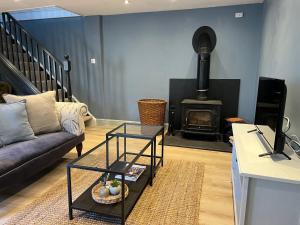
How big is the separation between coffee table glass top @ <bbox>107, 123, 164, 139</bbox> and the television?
3.49 ft

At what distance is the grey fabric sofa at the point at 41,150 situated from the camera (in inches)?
74.9

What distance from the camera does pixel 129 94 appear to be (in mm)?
4508

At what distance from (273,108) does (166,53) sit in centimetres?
273

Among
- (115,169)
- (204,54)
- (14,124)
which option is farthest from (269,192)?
(204,54)

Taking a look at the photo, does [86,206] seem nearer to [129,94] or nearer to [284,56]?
[284,56]

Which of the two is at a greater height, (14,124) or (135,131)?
(14,124)

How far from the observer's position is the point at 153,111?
12.9 ft

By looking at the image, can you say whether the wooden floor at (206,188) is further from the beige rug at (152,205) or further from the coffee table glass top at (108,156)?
the coffee table glass top at (108,156)

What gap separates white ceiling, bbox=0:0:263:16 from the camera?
3371mm

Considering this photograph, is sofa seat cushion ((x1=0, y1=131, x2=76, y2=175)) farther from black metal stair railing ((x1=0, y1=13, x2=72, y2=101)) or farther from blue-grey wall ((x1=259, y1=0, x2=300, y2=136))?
blue-grey wall ((x1=259, y1=0, x2=300, y2=136))

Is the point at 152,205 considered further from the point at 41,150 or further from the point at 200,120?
the point at 200,120

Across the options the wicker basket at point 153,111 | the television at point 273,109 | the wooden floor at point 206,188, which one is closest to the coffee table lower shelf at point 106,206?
the wooden floor at point 206,188

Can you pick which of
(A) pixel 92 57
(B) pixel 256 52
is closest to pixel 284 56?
(B) pixel 256 52

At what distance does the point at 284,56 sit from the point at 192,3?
190 cm
